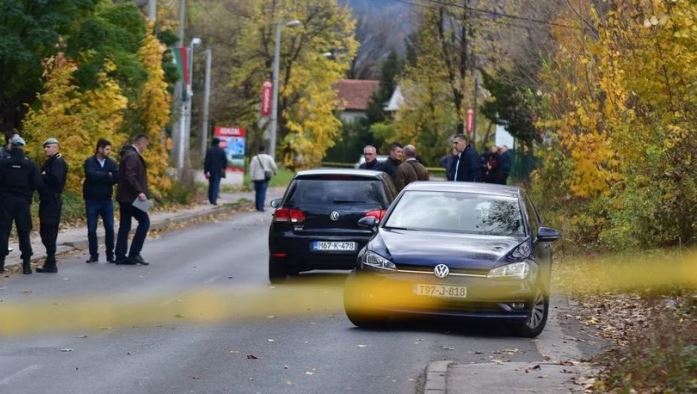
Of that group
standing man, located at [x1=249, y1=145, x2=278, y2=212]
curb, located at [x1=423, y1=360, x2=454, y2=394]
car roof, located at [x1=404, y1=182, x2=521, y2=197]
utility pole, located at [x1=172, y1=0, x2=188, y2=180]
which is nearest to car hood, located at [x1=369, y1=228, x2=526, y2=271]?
car roof, located at [x1=404, y1=182, x2=521, y2=197]

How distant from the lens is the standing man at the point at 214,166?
39438 mm

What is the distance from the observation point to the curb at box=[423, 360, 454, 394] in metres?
9.78

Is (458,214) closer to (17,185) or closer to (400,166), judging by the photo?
(17,185)

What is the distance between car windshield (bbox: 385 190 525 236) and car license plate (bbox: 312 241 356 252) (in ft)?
10.5

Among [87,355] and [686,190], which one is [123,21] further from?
[87,355]

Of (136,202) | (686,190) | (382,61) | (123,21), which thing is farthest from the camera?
(382,61)

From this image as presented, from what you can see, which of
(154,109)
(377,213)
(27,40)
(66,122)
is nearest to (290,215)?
(377,213)

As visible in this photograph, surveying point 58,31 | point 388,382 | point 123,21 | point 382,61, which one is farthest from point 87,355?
point 382,61

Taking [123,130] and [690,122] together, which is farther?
[123,130]

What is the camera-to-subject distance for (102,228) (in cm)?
2730

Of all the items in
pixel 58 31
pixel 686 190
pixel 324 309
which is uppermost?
pixel 58 31

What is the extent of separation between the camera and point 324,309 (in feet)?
50.4

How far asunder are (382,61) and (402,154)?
112782mm

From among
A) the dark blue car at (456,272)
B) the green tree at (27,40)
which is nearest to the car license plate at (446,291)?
the dark blue car at (456,272)
